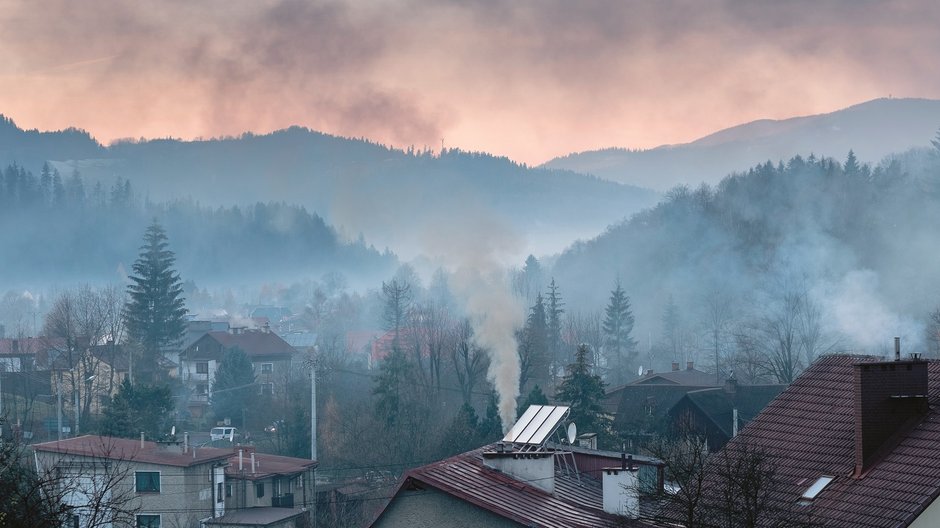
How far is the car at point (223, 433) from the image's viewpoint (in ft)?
236

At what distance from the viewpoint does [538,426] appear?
24.9 meters

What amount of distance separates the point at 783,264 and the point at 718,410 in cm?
7708

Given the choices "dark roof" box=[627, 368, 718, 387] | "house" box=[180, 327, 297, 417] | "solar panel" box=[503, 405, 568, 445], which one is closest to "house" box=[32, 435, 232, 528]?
"solar panel" box=[503, 405, 568, 445]

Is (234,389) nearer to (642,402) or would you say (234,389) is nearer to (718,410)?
(642,402)

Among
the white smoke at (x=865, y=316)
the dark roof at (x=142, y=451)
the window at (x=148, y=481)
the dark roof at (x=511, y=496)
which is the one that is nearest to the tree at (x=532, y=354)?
the white smoke at (x=865, y=316)

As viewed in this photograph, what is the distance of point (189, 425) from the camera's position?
3093 inches

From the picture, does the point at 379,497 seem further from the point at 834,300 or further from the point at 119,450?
the point at 834,300

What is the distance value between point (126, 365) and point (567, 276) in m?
105

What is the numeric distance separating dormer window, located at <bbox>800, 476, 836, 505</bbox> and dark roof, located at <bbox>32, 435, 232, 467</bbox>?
29.6 metres

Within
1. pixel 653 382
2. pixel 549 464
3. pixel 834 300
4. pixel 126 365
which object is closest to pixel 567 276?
pixel 834 300

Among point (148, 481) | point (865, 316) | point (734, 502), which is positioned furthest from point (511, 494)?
point (865, 316)

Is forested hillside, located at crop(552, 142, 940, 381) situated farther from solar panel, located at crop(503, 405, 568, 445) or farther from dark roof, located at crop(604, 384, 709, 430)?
solar panel, located at crop(503, 405, 568, 445)

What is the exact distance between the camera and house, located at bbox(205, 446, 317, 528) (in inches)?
1870

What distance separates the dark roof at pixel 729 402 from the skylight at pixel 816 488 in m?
33.4
